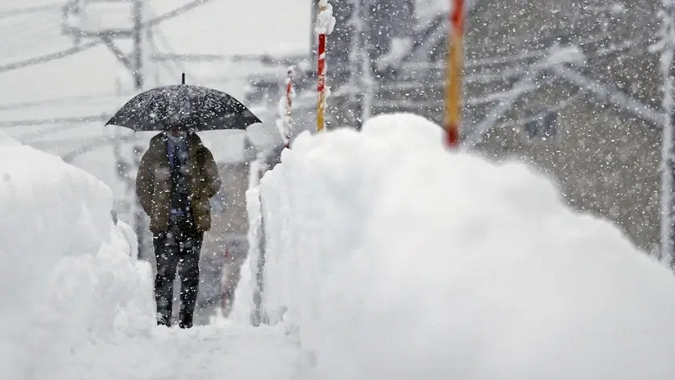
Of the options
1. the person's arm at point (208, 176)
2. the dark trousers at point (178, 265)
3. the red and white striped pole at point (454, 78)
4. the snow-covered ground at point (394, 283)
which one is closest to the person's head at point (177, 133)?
the person's arm at point (208, 176)

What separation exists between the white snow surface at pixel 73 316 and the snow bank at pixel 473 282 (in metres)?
1.46

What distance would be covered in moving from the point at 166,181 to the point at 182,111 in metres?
0.68

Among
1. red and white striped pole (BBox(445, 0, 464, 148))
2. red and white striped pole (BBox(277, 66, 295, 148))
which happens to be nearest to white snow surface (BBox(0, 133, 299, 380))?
red and white striped pole (BBox(445, 0, 464, 148))

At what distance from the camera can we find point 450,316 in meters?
2.36

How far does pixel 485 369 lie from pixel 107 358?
125 inches

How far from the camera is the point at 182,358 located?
500 centimetres

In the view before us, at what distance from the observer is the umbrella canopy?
661 cm

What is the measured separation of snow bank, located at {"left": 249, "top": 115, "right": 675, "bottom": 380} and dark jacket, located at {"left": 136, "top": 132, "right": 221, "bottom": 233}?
295 cm

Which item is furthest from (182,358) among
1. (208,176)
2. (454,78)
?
(454,78)

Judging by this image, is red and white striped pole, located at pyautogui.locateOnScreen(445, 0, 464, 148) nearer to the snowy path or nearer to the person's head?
the snowy path

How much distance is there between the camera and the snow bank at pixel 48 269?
4.01 metres

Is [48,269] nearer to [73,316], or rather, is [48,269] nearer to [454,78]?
[73,316]

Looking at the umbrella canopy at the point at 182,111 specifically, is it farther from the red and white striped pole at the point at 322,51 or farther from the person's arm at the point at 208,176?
the red and white striped pole at the point at 322,51

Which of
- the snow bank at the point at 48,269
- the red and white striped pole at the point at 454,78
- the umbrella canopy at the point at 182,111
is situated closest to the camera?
the red and white striped pole at the point at 454,78
